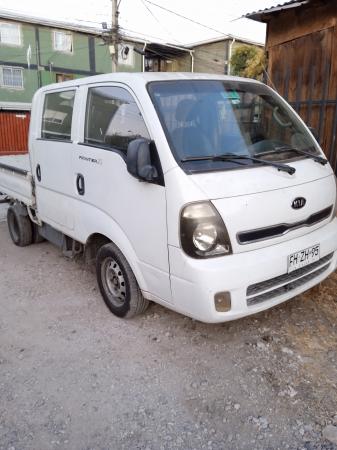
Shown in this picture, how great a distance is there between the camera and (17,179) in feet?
17.1

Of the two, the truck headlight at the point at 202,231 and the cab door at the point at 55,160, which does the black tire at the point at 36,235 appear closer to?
the cab door at the point at 55,160

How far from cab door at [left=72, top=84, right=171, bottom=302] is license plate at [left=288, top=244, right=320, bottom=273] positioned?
3.00 feet

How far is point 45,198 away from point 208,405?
2947mm

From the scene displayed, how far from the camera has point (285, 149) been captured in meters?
3.24

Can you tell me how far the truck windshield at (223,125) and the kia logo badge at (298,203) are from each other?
38 centimetres

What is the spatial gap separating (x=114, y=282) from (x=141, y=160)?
1.38 meters

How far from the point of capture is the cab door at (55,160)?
12.7ft

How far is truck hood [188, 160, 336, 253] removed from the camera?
2551 mm

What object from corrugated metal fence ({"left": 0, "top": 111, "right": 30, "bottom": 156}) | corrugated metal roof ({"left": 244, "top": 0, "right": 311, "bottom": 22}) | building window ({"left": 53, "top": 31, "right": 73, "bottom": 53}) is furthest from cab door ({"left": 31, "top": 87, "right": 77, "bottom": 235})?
building window ({"left": 53, "top": 31, "right": 73, "bottom": 53})

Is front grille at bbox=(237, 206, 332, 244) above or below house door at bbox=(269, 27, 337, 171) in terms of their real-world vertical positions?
below

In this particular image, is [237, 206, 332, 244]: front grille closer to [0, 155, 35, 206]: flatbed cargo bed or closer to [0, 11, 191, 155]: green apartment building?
[0, 155, 35, 206]: flatbed cargo bed


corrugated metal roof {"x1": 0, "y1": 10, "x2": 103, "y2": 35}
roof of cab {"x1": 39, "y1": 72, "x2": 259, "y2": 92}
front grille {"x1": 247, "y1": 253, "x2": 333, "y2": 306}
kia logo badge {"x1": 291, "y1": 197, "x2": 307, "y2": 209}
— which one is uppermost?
corrugated metal roof {"x1": 0, "y1": 10, "x2": 103, "y2": 35}

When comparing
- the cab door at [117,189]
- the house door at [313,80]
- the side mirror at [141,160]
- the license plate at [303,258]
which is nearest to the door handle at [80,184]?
the cab door at [117,189]

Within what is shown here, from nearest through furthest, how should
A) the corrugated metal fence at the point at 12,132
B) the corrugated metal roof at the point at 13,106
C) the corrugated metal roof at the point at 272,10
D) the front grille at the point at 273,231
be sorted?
the front grille at the point at 273,231
the corrugated metal roof at the point at 272,10
the corrugated metal fence at the point at 12,132
the corrugated metal roof at the point at 13,106
